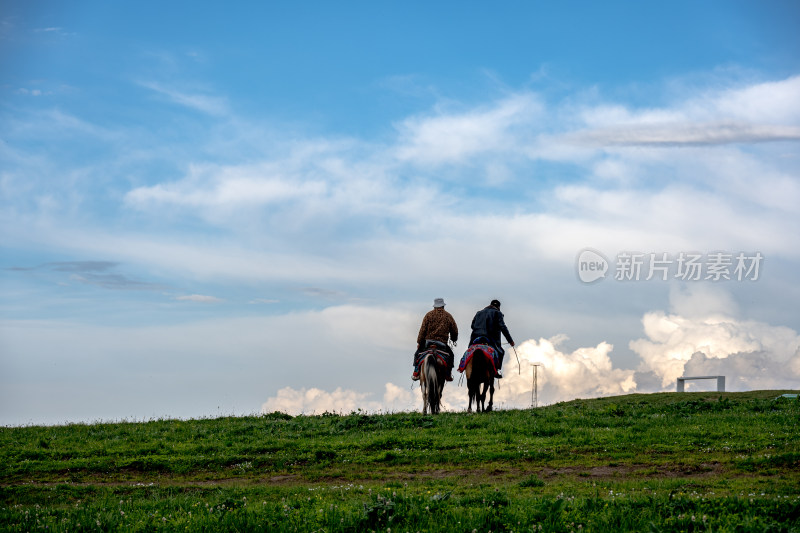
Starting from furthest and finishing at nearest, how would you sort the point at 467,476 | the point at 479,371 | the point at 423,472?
1. the point at 479,371
2. the point at 423,472
3. the point at 467,476

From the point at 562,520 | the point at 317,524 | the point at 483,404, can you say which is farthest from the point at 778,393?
the point at 317,524

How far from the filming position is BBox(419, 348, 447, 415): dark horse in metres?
25.7

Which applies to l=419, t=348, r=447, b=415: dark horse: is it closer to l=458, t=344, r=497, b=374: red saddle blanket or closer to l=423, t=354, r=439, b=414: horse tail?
l=423, t=354, r=439, b=414: horse tail

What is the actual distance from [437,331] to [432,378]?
1.76 metres

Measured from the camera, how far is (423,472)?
15.2 m

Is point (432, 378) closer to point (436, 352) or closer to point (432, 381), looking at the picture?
point (432, 381)

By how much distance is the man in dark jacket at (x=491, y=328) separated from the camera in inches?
1023

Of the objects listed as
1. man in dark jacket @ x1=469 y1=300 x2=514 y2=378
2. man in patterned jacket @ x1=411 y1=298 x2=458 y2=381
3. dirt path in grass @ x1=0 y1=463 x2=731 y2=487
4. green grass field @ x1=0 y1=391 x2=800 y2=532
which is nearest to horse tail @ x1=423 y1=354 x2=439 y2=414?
man in patterned jacket @ x1=411 y1=298 x2=458 y2=381

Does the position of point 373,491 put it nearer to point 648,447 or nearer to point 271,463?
point 271,463

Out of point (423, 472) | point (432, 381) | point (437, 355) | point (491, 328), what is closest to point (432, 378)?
point (432, 381)

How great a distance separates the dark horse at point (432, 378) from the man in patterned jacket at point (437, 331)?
382mm

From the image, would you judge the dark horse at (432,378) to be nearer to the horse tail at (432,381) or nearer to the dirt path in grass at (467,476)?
the horse tail at (432,381)

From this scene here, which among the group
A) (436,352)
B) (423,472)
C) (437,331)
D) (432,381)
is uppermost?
(437,331)

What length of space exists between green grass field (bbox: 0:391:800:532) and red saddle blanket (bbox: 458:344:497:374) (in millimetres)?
2189
